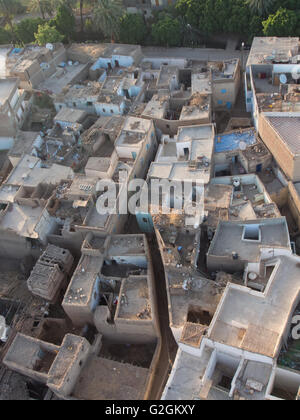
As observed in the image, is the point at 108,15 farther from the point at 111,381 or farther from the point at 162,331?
the point at 111,381

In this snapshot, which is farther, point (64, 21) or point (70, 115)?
point (64, 21)

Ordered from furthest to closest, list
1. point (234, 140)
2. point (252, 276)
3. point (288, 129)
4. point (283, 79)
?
point (283, 79) < point (234, 140) < point (288, 129) < point (252, 276)

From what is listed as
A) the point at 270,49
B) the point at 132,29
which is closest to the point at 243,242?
the point at 270,49

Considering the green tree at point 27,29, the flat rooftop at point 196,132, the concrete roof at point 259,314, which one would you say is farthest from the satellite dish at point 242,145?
the green tree at point 27,29

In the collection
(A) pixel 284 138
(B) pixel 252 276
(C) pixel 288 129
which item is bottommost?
(B) pixel 252 276

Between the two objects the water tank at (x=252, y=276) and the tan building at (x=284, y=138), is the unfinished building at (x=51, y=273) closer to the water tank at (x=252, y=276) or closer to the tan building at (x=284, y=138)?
the water tank at (x=252, y=276)

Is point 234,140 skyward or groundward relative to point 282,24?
groundward

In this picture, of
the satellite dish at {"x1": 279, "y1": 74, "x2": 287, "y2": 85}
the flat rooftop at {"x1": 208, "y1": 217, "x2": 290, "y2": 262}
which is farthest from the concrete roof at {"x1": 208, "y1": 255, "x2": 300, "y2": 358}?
the satellite dish at {"x1": 279, "y1": 74, "x2": 287, "y2": 85}
